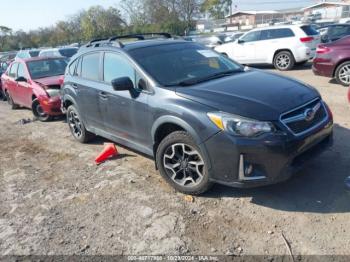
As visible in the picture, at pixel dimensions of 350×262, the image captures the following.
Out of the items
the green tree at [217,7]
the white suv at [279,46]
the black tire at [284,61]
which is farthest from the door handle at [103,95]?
the green tree at [217,7]

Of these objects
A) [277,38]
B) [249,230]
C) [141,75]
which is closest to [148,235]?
[249,230]

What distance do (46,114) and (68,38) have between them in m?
53.7

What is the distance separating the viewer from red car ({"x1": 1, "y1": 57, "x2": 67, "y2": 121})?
26.7 ft

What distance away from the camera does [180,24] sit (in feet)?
169

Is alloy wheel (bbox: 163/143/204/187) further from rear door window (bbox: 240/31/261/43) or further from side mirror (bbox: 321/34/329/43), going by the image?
side mirror (bbox: 321/34/329/43)

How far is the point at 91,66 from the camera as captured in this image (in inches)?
213

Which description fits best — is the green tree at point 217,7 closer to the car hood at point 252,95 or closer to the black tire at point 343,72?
the black tire at point 343,72

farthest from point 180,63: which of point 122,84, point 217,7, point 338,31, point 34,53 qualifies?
point 217,7

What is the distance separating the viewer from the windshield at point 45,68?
8.91m

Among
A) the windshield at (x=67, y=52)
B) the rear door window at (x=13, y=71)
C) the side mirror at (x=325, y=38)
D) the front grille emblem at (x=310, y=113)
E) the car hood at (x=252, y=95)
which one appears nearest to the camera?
the car hood at (x=252, y=95)

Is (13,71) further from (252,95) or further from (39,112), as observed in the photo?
(252,95)

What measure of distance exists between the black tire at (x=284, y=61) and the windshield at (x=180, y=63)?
8058mm

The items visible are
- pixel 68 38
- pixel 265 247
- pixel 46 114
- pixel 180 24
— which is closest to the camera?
pixel 265 247

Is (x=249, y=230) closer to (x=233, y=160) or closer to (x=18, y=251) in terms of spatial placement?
(x=233, y=160)
